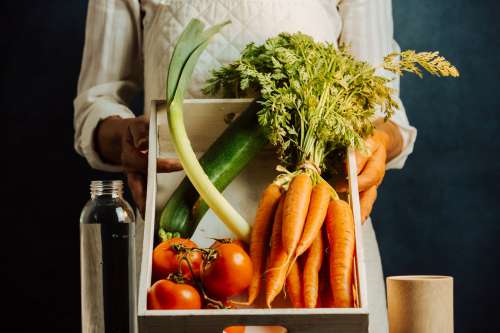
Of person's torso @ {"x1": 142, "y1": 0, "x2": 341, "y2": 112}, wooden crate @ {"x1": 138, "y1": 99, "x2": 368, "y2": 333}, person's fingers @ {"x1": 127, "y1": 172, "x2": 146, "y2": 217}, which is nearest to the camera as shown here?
wooden crate @ {"x1": 138, "y1": 99, "x2": 368, "y2": 333}

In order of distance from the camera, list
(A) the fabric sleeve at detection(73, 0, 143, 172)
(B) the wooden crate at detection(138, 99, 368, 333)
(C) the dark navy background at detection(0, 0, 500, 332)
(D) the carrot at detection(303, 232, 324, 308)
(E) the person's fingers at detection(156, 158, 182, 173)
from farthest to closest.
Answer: (C) the dark navy background at detection(0, 0, 500, 332), (A) the fabric sleeve at detection(73, 0, 143, 172), (E) the person's fingers at detection(156, 158, 182, 173), (D) the carrot at detection(303, 232, 324, 308), (B) the wooden crate at detection(138, 99, 368, 333)

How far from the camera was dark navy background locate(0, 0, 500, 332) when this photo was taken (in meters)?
1.65

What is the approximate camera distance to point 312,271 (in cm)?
78

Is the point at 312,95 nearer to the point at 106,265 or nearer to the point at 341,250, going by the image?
the point at 341,250

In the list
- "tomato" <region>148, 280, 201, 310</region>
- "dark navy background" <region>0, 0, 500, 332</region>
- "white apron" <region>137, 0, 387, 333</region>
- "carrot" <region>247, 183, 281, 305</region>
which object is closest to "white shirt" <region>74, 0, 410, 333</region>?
"white apron" <region>137, 0, 387, 333</region>

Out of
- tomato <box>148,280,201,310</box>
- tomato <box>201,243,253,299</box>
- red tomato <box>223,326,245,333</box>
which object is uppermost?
tomato <box>201,243,253,299</box>

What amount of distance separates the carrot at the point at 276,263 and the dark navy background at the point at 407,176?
911 mm

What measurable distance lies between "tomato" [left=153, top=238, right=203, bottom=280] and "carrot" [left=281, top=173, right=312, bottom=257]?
4.4 inches

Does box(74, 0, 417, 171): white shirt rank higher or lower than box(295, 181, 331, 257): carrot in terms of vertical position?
higher

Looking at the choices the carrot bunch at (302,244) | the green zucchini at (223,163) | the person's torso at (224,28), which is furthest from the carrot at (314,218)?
the person's torso at (224,28)

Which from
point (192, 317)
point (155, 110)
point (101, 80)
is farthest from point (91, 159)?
point (192, 317)

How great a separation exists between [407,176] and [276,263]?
3.20ft

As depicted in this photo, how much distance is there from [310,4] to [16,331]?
115 cm

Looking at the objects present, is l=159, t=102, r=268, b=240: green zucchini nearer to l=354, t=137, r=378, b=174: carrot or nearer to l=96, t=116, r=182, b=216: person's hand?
l=96, t=116, r=182, b=216: person's hand
